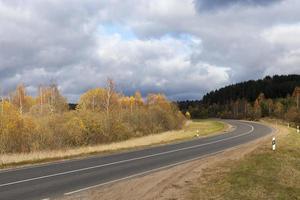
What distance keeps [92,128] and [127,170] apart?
76.0ft

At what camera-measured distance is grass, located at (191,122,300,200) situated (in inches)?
498

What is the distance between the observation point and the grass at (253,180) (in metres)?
12.7

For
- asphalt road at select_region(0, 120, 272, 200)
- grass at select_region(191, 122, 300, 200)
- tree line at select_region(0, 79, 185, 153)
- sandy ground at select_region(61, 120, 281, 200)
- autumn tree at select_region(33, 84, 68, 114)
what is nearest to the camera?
sandy ground at select_region(61, 120, 281, 200)

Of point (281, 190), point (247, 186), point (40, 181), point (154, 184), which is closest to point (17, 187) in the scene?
point (40, 181)

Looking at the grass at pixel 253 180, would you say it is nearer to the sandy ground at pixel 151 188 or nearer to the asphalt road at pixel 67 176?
the sandy ground at pixel 151 188

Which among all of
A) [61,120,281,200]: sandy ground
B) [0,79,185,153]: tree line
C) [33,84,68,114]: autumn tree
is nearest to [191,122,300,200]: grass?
[61,120,281,200]: sandy ground

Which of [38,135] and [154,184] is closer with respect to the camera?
[154,184]

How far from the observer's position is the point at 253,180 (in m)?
15.0

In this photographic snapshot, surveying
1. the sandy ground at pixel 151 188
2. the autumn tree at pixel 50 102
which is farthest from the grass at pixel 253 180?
the autumn tree at pixel 50 102

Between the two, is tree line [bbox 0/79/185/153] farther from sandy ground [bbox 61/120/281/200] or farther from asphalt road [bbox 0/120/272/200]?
sandy ground [bbox 61/120/281/200]

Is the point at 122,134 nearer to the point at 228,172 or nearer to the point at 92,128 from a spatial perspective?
the point at 92,128

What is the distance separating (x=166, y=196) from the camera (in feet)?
39.9

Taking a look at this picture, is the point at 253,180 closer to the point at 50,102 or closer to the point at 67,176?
the point at 67,176

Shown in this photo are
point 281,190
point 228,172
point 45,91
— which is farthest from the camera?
point 45,91
